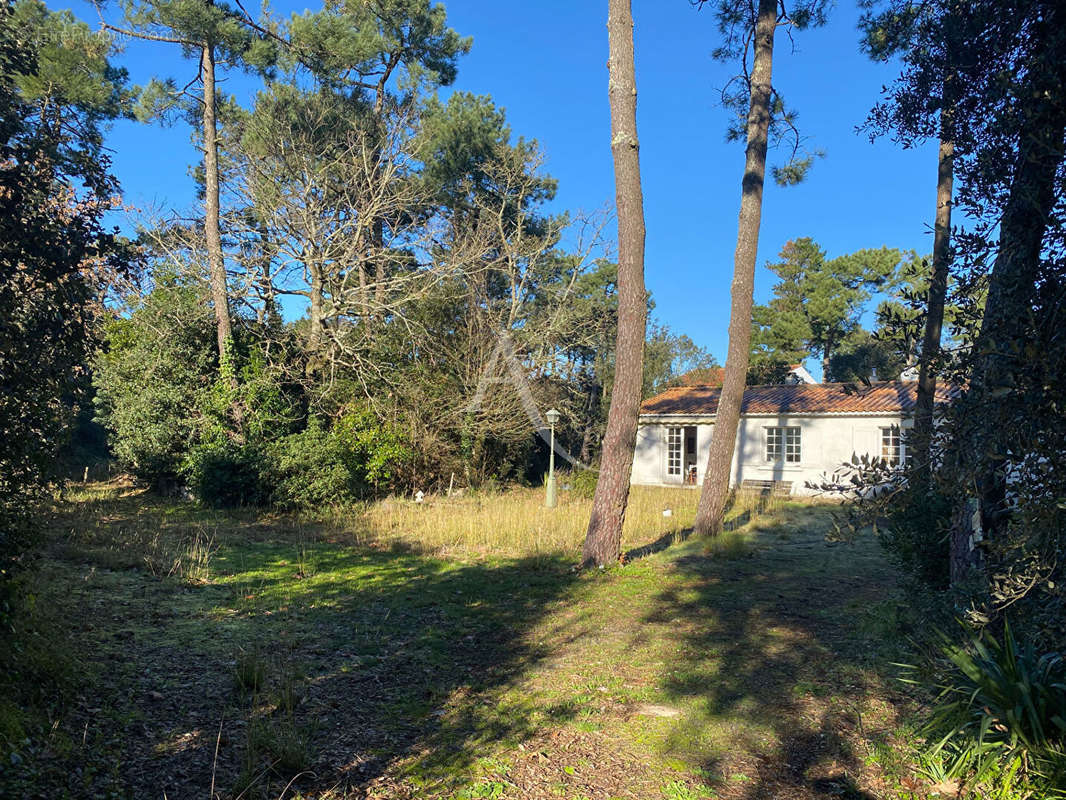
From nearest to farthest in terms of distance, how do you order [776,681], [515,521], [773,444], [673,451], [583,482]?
[776,681] < [515,521] < [583,482] < [773,444] < [673,451]

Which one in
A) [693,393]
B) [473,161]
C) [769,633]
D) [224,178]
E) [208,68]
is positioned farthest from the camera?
[693,393]

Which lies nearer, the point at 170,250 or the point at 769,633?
the point at 769,633

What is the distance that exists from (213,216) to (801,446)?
18.2 meters

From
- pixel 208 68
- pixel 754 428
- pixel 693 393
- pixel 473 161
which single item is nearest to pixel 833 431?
pixel 754 428

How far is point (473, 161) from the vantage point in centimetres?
2150

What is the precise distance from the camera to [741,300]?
37.3 ft

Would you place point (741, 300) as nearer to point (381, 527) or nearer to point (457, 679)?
point (381, 527)

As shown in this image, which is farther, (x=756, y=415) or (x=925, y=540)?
(x=756, y=415)

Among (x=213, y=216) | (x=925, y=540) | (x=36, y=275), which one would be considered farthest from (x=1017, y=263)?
(x=213, y=216)

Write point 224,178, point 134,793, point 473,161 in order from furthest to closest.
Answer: point 473,161, point 224,178, point 134,793

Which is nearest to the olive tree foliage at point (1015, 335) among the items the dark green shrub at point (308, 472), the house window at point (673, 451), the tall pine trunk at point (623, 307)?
the tall pine trunk at point (623, 307)

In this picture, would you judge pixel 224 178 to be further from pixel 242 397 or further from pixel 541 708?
pixel 541 708

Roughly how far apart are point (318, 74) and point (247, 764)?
60.2 ft

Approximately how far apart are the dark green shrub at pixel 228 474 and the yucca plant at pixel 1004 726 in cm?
1291
